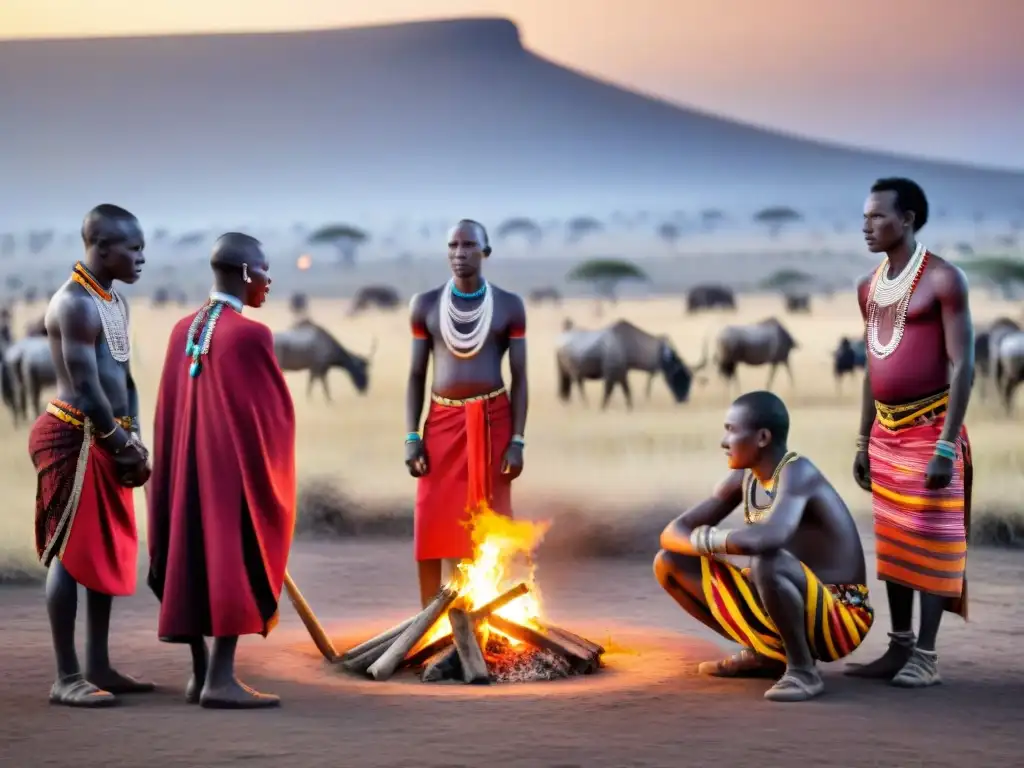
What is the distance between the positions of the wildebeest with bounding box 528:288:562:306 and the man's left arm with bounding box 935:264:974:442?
7.53 m

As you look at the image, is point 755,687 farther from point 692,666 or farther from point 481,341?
point 481,341

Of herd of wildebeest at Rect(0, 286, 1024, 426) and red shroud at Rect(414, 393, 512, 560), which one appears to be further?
herd of wildebeest at Rect(0, 286, 1024, 426)

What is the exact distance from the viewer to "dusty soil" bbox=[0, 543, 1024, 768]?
5156 millimetres

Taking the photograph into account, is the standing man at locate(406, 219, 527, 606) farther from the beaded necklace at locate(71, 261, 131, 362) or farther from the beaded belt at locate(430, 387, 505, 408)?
the beaded necklace at locate(71, 261, 131, 362)

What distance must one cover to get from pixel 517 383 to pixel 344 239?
6962 mm

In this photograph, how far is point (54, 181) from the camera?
1348cm

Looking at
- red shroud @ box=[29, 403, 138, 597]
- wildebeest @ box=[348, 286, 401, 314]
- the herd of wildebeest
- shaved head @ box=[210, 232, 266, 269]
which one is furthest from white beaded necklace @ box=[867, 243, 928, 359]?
wildebeest @ box=[348, 286, 401, 314]

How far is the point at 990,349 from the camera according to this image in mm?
12523

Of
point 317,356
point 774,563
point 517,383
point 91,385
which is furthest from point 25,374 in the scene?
point 774,563

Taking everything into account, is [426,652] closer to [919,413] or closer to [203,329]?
[203,329]

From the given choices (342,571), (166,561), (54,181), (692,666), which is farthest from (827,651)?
(54,181)

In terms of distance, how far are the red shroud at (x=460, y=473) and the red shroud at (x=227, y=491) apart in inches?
52.9

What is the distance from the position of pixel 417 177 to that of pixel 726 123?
2.55 metres

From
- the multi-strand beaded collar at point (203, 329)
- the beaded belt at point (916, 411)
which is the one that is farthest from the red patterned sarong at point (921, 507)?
the multi-strand beaded collar at point (203, 329)
